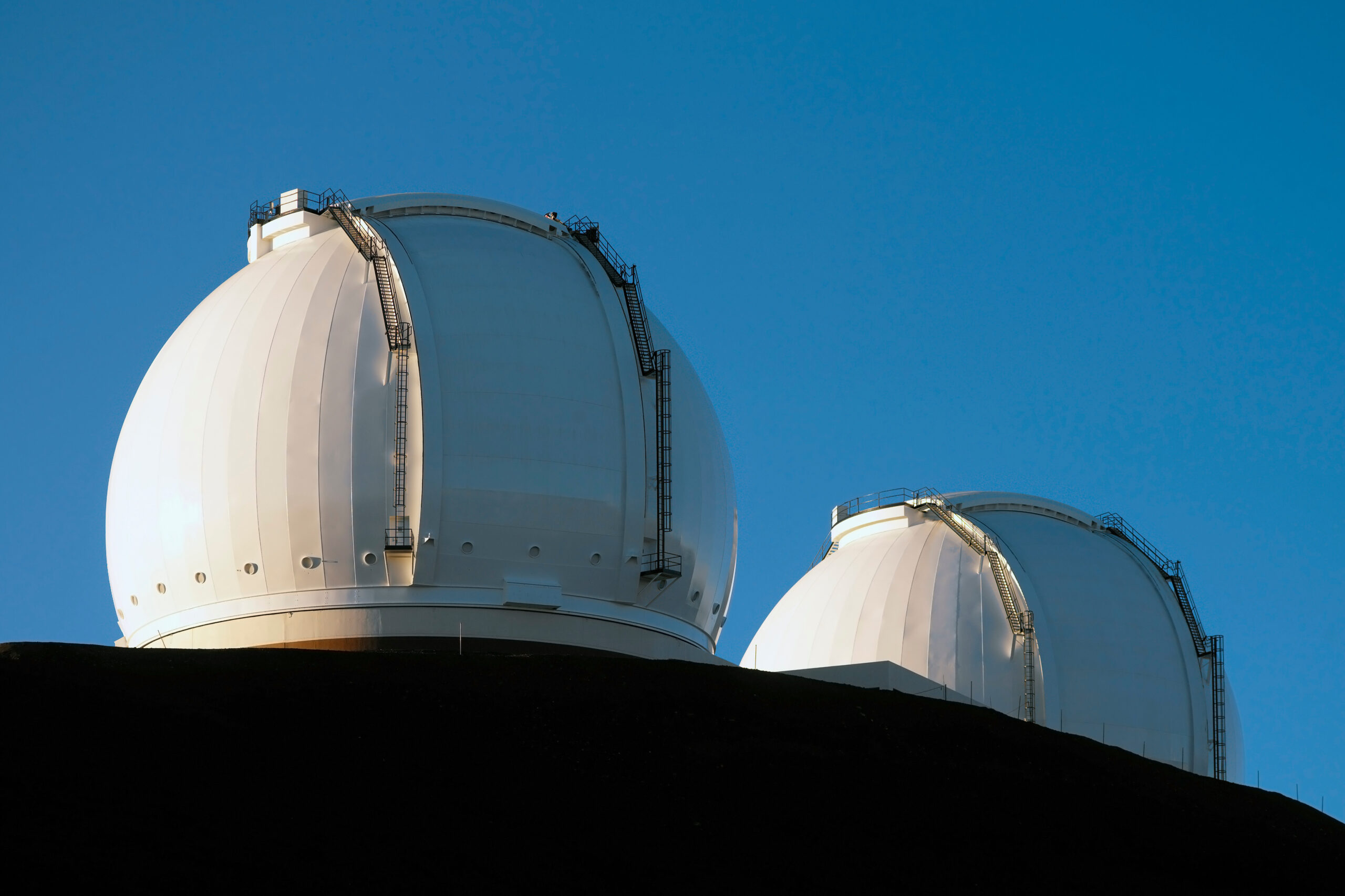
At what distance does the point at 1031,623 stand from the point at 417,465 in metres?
15.1

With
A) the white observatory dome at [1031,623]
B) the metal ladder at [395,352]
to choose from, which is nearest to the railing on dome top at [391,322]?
the metal ladder at [395,352]

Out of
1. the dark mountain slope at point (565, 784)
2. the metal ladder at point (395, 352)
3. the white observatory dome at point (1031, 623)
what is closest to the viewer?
the dark mountain slope at point (565, 784)

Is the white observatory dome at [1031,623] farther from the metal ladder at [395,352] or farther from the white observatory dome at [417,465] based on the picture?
the metal ladder at [395,352]

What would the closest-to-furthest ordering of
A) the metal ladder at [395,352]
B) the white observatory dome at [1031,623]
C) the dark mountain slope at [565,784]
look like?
1. the dark mountain slope at [565,784]
2. the metal ladder at [395,352]
3. the white observatory dome at [1031,623]

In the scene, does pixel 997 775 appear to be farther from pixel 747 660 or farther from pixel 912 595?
pixel 747 660

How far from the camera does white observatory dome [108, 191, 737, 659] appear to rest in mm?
28781

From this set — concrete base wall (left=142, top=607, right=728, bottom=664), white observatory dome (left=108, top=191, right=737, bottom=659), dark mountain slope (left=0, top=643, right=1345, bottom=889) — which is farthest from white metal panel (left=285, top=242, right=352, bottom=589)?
dark mountain slope (left=0, top=643, right=1345, bottom=889)

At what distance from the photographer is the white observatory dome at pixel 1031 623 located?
124 feet

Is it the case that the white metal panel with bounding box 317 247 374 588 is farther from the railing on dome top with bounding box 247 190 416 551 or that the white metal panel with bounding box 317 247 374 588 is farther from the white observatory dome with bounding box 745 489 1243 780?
the white observatory dome with bounding box 745 489 1243 780

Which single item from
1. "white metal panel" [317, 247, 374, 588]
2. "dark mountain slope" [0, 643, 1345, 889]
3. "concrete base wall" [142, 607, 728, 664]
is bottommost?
"dark mountain slope" [0, 643, 1345, 889]

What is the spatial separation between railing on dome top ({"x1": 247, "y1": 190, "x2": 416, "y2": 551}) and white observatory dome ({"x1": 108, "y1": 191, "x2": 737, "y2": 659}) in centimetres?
5

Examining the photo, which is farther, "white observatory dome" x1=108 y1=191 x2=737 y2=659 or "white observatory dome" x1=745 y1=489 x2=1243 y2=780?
"white observatory dome" x1=745 y1=489 x2=1243 y2=780

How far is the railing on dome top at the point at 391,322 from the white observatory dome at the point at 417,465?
5 cm

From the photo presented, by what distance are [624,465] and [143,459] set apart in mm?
8228
